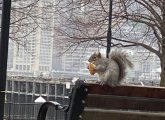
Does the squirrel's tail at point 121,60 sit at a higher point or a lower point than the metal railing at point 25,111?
higher

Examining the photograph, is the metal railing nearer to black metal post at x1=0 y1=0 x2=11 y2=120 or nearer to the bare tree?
the bare tree

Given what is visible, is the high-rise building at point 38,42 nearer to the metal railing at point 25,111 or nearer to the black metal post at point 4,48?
the metal railing at point 25,111

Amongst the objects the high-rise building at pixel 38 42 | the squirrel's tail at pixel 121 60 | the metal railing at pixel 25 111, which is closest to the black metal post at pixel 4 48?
the squirrel's tail at pixel 121 60

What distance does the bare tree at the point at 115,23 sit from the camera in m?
10.4

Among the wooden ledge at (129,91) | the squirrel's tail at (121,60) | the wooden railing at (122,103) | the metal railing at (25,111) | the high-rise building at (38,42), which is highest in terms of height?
the high-rise building at (38,42)

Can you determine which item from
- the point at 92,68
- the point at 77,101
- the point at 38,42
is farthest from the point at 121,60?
the point at 38,42

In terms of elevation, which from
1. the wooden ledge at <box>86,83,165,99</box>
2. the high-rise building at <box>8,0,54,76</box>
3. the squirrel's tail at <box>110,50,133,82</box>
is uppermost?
the high-rise building at <box>8,0,54,76</box>

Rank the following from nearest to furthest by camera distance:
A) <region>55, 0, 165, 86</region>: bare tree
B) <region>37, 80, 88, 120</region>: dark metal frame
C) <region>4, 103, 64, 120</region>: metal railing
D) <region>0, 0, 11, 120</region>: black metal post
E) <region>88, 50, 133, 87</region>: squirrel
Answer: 1. <region>37, 80, 88, 120</region>: dark metal frame
2. <region>88, 50, 133, 87</region>: squirrel
3. <region>0, 0, 11, 120</region>: black metal post
4. <region>55, 0, 165, 86</region>: bare tree
5. <region>4, 103, 64, 120</region>: metal railing

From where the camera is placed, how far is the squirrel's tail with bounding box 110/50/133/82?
3.18m

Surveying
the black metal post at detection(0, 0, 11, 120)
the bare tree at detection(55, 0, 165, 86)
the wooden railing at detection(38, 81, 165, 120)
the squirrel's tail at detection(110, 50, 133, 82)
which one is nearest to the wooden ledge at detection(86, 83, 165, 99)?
the wooden railing at detection(38, 81, 165, 120)

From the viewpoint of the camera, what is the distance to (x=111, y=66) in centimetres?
314

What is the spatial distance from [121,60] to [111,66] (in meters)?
0.12

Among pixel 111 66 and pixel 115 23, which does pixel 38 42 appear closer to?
pixel 115 23

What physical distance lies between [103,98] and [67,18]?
8.58 meters
